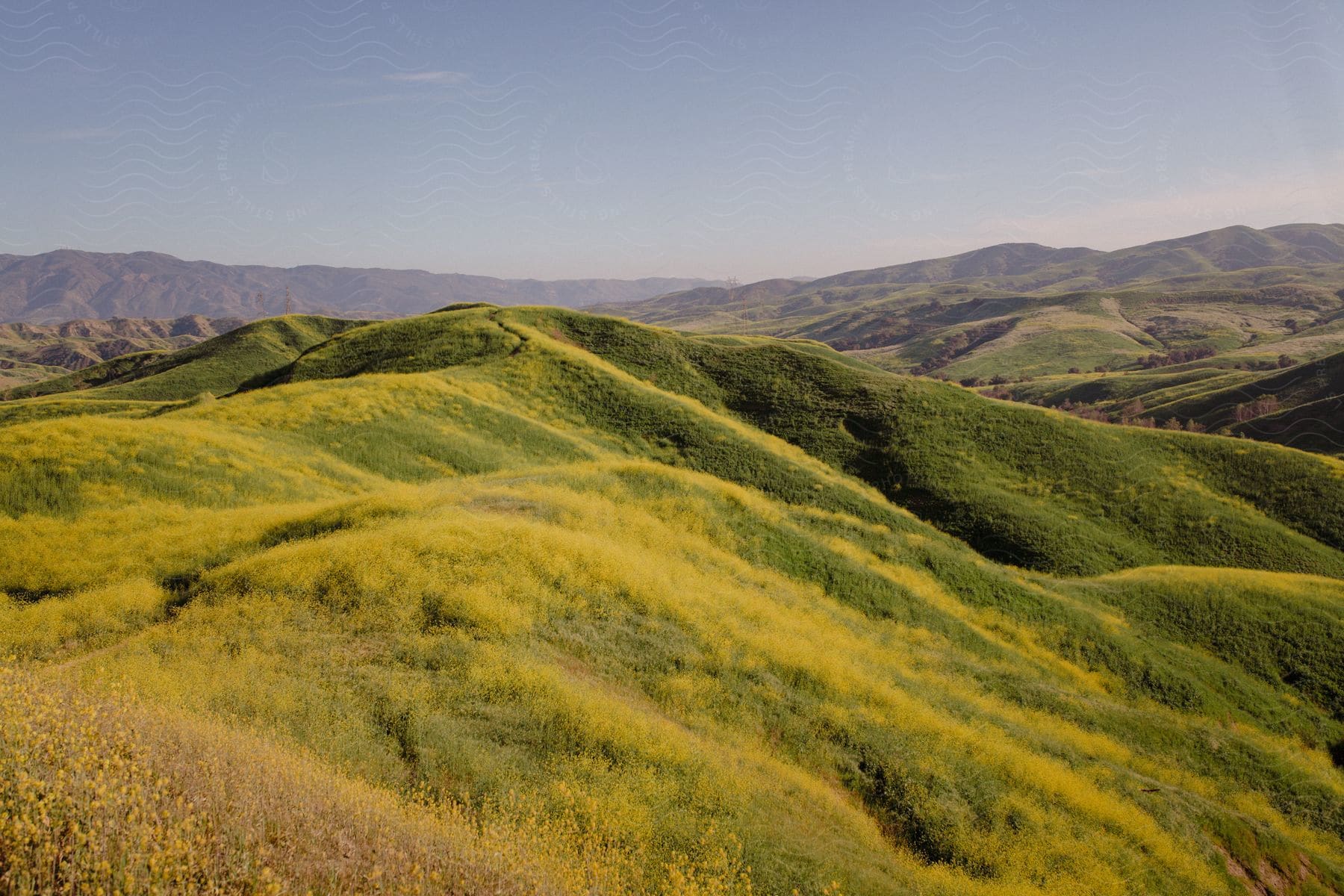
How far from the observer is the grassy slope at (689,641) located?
12.9 meters

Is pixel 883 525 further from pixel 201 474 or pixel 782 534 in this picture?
pixel 201 474

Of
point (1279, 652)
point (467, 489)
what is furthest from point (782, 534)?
point (1279, 652)

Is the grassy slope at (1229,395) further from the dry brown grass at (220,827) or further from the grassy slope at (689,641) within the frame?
the dry brown grass at (220,827)

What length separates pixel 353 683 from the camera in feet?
43.9

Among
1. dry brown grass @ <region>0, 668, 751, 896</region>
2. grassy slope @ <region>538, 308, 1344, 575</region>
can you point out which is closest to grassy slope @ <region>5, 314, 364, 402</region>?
grassy slope @ <region>538, 308, 1344, 575</region>

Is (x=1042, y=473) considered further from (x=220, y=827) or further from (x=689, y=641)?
(x=220, y=827)

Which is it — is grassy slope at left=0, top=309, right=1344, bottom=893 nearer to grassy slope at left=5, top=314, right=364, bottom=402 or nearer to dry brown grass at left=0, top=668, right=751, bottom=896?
dry brown grass at left=0, top=668, right=751, bottom=896

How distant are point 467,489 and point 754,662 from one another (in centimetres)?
1827

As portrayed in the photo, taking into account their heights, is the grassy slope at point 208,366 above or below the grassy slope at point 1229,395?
above

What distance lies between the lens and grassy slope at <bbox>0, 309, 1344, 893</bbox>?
1295 centimetres

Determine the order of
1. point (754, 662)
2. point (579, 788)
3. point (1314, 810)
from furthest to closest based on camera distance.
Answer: point (1314, 810), point (754, 662), point (579, 788)

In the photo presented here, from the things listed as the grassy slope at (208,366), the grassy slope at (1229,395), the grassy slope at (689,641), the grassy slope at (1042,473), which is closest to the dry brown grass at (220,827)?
the grassy slope at (689,641)

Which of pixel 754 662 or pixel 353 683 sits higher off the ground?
pixel 353 683

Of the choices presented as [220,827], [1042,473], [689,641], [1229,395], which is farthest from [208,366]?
[1229,395]
